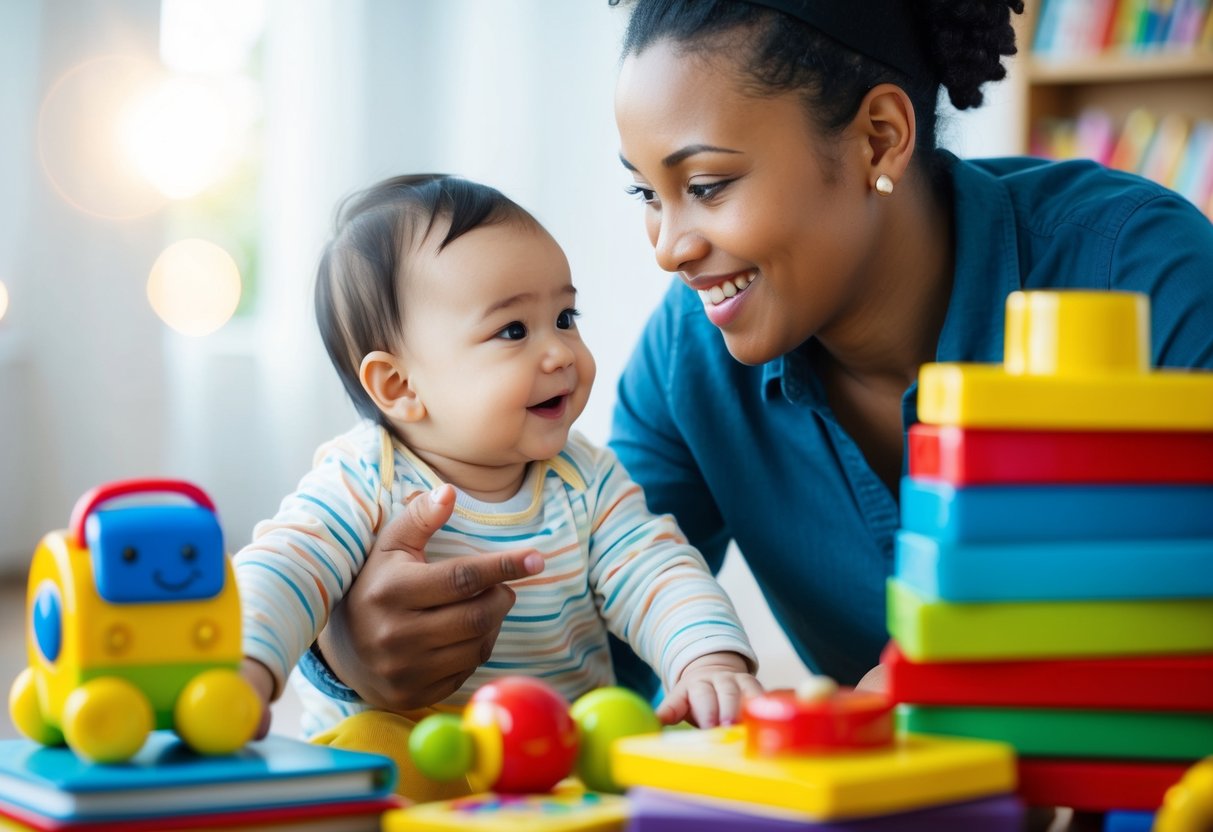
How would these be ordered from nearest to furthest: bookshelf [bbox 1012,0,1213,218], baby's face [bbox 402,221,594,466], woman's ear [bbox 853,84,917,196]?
baby's face [bbox 402,221,594,466] → woman's ear [bbox 853,84,917,196] → bookshelf [bbox 1012,0,1213,218]

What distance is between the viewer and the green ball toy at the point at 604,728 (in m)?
0.79

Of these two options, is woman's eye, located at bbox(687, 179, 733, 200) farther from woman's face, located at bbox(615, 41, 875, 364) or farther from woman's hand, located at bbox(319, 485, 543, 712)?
woman's hand, located at bbox(319, 485, 543, 712)

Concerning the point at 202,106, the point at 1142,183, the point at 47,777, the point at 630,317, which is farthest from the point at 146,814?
the point at 202,106

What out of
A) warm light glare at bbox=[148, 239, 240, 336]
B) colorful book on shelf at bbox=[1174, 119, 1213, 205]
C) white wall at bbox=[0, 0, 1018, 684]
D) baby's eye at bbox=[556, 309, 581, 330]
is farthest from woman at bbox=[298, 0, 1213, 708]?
warm light glare at bbox=[148, 239, 240, 336]

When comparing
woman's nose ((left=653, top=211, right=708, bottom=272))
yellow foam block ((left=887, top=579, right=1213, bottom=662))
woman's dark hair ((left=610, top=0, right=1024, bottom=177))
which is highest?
woman's dark hair ((left=610, top=0, right=1024, bottom=177))

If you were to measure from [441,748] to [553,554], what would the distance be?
454mm

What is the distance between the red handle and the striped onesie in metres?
0.25

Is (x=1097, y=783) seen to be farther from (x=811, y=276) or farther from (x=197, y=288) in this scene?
(x=197, y=288)

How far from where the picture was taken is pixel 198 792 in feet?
2.27

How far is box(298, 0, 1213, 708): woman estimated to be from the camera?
120 cm

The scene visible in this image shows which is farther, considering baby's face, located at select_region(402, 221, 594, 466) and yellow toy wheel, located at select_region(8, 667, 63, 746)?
baby's face, located at select_region(402, 221, 594, 466)

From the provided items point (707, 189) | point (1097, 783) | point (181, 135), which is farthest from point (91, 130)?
point (1097, 783)

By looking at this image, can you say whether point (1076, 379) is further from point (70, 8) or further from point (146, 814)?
point (70, 8)

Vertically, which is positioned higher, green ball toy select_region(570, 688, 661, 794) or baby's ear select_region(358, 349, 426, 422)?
baby's ear select_region(358, 349, 426, 422)
